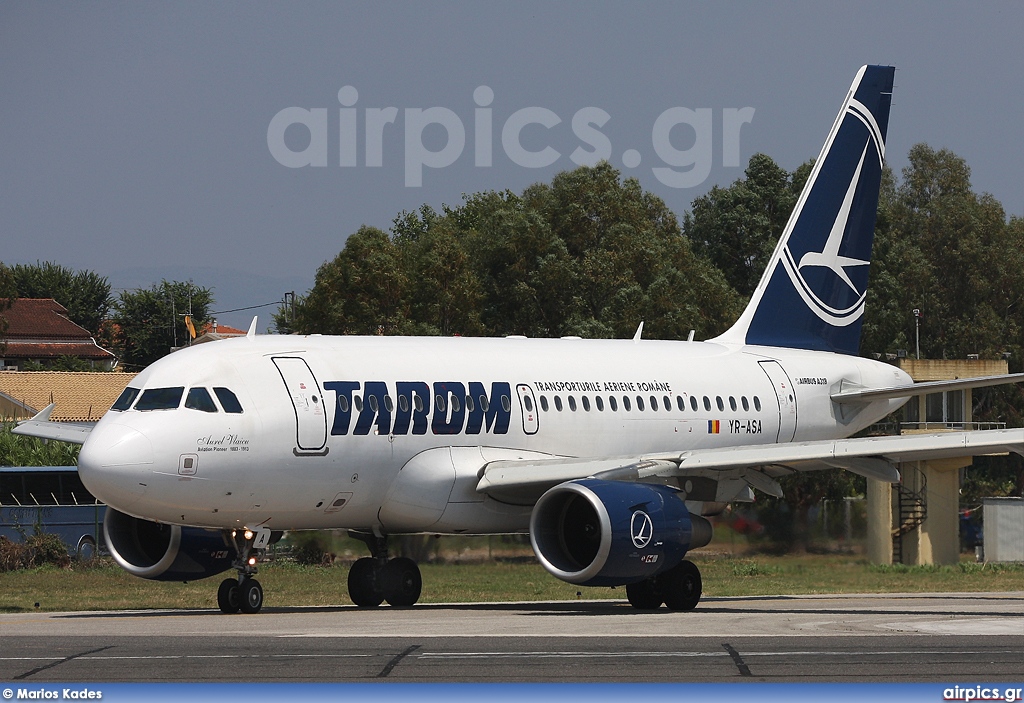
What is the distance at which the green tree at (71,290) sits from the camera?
492 feet

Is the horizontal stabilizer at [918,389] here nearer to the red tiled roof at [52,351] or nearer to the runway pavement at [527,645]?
the runway pavement at [527,645]

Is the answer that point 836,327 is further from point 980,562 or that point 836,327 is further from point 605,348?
point 980,562

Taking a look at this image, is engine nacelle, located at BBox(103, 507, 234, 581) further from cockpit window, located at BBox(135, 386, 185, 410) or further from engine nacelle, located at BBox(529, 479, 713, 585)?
engine nacelle, located at BBox(529, 479, 713, 585)

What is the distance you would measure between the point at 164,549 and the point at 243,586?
2811 millimetres

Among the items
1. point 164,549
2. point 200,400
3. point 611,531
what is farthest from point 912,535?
point 200,400

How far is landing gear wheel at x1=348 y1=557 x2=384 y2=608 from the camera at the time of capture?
1094 inches

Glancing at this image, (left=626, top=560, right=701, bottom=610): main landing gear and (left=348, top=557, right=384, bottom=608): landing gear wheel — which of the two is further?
(left=348, top=557, right=384, bottom=608): landing gear wheel

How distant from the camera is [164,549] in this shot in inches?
1063

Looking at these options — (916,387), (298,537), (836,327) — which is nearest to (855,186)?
(836,327)

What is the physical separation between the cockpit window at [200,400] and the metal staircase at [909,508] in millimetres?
27848

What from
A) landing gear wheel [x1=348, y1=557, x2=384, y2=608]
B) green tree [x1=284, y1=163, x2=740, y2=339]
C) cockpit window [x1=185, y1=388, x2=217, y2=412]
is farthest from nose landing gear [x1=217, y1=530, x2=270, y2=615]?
green tree [x1=284, y1=163, x2=740, y2=339]

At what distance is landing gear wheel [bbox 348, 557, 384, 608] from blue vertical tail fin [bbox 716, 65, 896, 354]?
10.1 m

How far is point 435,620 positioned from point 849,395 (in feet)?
44.6

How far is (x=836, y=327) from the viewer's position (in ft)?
117
